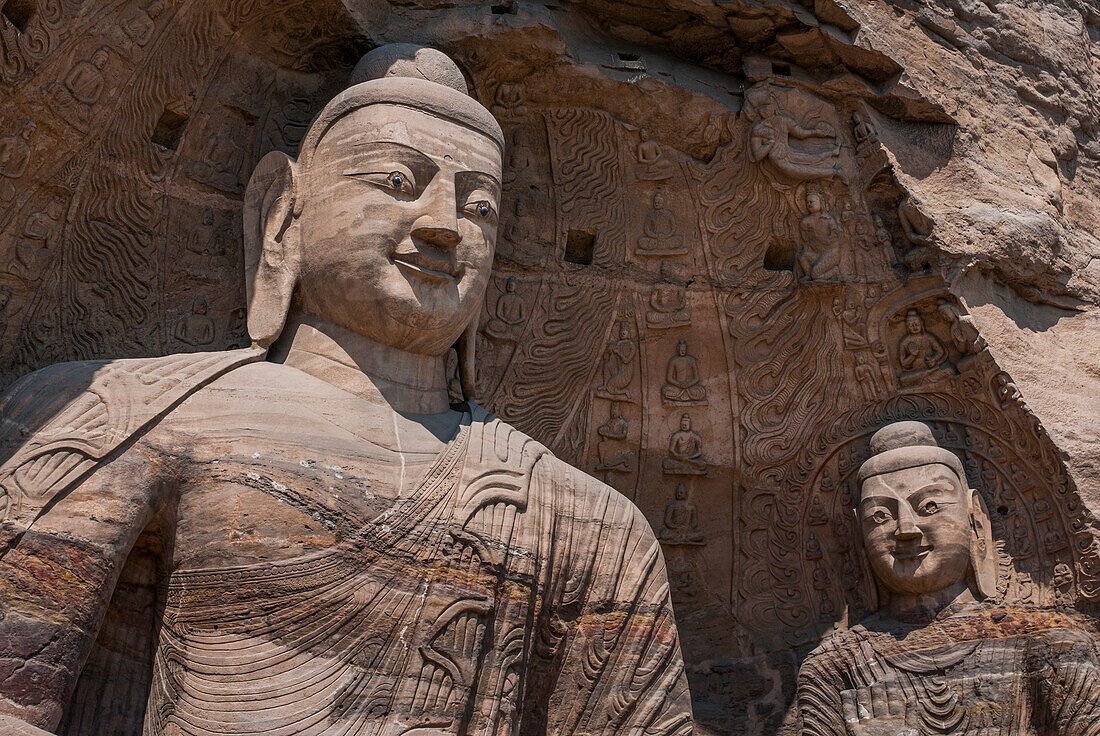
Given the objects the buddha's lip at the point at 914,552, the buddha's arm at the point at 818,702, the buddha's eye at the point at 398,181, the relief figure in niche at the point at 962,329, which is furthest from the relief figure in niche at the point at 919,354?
the buddha's eye at the point at 398,181

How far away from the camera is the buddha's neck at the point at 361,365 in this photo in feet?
19.4

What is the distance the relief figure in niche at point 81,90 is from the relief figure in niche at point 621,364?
111 inches

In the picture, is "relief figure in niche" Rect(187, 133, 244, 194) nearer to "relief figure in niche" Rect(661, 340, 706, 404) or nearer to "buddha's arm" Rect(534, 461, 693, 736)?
"buddha's arm" Rect(534, 461, 693, 736)

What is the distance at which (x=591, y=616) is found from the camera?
5.82 metres

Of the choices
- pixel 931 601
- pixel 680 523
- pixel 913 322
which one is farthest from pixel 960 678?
pixel 913 322

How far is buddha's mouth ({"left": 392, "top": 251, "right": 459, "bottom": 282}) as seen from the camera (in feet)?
19.2

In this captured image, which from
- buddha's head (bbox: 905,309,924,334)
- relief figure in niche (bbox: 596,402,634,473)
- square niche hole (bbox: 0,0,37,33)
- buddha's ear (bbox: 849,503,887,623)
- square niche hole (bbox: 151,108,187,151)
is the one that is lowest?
buddha's ear (bbox: 849,503,887,623)

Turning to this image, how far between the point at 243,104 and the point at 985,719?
15.1 feet

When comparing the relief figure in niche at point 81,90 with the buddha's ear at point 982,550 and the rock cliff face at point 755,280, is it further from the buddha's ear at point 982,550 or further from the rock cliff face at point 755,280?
the buddha's ear at point 982,550

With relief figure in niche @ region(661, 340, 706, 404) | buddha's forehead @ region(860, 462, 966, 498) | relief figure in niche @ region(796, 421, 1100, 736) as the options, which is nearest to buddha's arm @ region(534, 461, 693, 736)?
relief figure in niche @ region(796, 421, 1100, 736)

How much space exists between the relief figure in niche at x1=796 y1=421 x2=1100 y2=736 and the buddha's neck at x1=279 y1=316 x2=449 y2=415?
2.43 m

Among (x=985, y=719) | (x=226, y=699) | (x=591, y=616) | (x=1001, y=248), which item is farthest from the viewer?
(x=1001, y=248)

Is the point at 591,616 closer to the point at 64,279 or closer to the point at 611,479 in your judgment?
the point at 611,479

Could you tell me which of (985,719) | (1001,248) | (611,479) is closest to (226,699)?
(611,479)
